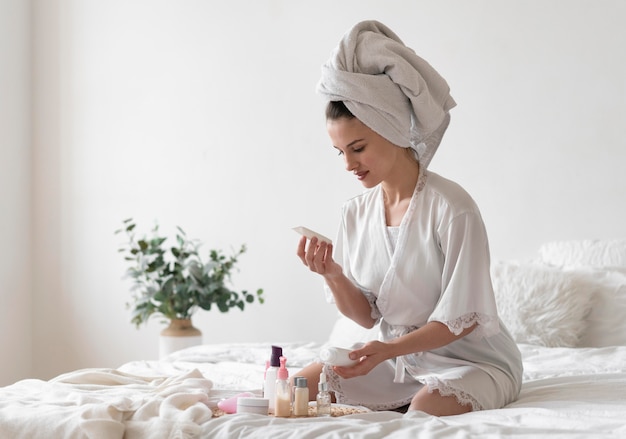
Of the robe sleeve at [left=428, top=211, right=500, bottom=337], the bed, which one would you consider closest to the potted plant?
the bed

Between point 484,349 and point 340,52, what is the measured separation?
0.78 meters

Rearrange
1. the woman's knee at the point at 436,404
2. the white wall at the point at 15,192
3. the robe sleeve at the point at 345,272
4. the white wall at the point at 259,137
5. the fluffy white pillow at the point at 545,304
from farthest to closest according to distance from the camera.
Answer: the white wall at the point at 15,192
the white wall at the point at 259,137
the fluffy white pillow at the point at 545,304
the robe sleeve at the point at 345,272
the woman's knee at the point at 436,404

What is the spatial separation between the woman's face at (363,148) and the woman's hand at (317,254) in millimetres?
204

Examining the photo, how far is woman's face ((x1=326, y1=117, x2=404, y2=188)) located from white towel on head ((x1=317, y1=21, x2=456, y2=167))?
0.02 m

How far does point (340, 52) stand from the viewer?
2.06m

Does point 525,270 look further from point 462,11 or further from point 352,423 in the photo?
point 352,423

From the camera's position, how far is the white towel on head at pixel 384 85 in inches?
79.7

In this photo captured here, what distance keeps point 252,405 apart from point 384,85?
799 millimetres

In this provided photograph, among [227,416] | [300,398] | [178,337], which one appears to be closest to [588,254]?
[178,337]

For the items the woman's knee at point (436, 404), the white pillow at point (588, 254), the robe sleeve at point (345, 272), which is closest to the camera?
the woman's knee at point (436, 404)

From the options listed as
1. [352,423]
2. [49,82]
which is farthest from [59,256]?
[352,423]

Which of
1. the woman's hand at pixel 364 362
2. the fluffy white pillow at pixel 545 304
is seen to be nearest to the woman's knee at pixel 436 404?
the woman's hand at pixel 364 362

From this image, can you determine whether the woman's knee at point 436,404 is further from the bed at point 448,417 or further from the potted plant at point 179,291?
the potted plant at point 179,291

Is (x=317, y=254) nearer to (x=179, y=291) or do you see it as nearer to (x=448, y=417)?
(x=448, y=417)
